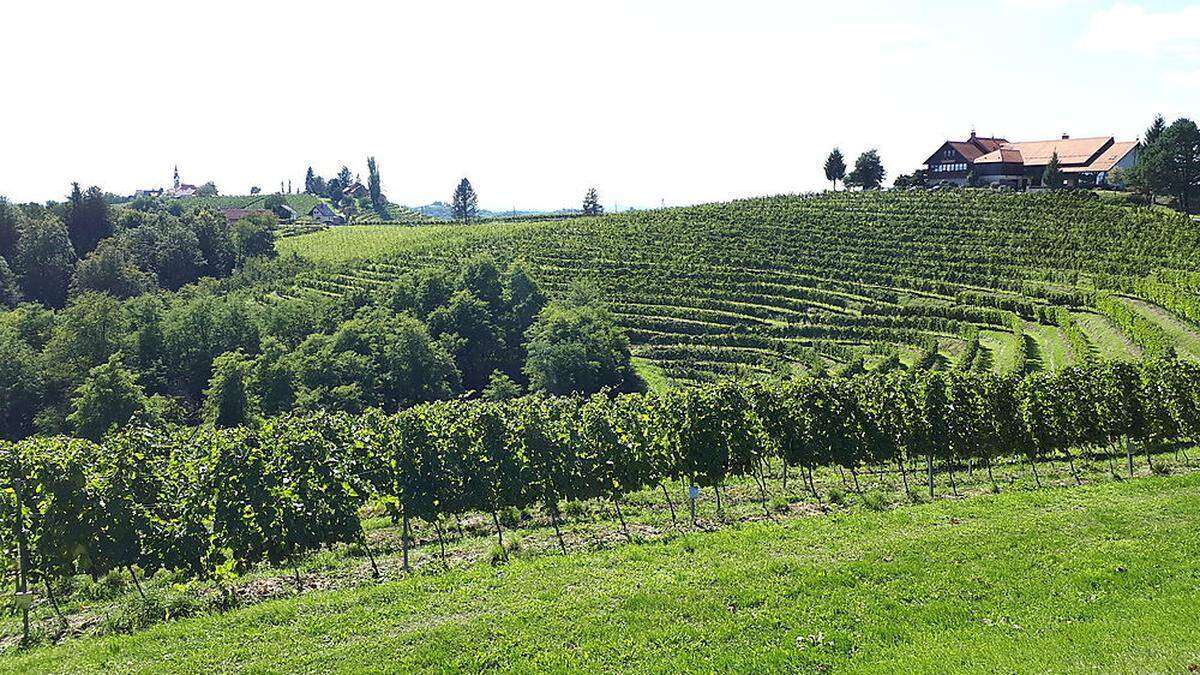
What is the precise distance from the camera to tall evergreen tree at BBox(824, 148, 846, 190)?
101500 millimetres

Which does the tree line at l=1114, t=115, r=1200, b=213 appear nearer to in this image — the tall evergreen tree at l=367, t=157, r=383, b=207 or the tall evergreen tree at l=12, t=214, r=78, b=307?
the tall evergreen tree at l=12, t=214, r=78, b=307

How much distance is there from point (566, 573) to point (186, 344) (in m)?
58.1

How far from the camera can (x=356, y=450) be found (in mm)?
17547

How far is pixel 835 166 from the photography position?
334ft

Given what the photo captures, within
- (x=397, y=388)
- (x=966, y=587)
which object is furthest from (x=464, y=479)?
(x=397, y=388)

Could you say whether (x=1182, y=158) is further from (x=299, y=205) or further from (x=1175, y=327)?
(x=299, y=205)

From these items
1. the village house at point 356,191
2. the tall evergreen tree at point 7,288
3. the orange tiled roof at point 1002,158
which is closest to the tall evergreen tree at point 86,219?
the tall evergreen tree at point 7,288

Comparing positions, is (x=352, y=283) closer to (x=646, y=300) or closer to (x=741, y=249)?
(x=646, y=300)

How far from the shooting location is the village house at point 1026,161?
8393 centimetres

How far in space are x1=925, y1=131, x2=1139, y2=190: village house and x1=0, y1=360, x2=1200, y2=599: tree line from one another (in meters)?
69.7

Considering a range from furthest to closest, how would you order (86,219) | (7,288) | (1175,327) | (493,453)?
(86,219)
(7,288)
(1175,327)
(493,453)

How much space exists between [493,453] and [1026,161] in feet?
299

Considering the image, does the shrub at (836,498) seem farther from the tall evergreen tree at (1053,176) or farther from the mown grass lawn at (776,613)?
the tall evergreen tree at (1053,176)

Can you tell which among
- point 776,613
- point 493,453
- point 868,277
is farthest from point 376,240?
point 776,613
